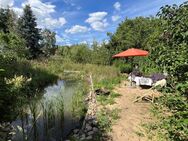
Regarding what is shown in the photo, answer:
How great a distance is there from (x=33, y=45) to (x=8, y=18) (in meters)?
6.24

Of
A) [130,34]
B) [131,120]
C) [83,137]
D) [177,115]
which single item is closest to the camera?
[177,115]

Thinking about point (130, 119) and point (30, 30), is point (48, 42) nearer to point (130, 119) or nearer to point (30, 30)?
point (30, 30)

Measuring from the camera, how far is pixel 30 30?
3916 cm

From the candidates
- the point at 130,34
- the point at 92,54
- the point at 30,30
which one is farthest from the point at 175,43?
the point at 30,30

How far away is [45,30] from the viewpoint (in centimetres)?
6197

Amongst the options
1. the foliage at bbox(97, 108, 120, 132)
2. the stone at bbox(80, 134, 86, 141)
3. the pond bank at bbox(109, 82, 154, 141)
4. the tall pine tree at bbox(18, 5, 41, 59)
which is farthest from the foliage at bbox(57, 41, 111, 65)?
the stone at bbox(80, 134, 86, 141)

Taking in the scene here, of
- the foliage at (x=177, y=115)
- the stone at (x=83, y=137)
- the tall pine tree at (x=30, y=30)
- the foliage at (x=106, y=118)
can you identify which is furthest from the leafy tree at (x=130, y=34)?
the foliage at (x=177, y=115)

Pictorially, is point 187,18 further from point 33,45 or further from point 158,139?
point 33,45

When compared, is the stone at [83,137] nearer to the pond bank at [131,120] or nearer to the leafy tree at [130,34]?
the pond bank at [131,120]

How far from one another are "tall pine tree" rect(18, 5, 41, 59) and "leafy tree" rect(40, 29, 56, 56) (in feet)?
46.4

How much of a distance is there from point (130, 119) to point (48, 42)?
51793 millimetres

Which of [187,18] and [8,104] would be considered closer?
[187,18]

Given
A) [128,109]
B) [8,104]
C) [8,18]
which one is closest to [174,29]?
[8,104]

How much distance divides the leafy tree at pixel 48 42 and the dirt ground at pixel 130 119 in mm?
45499
